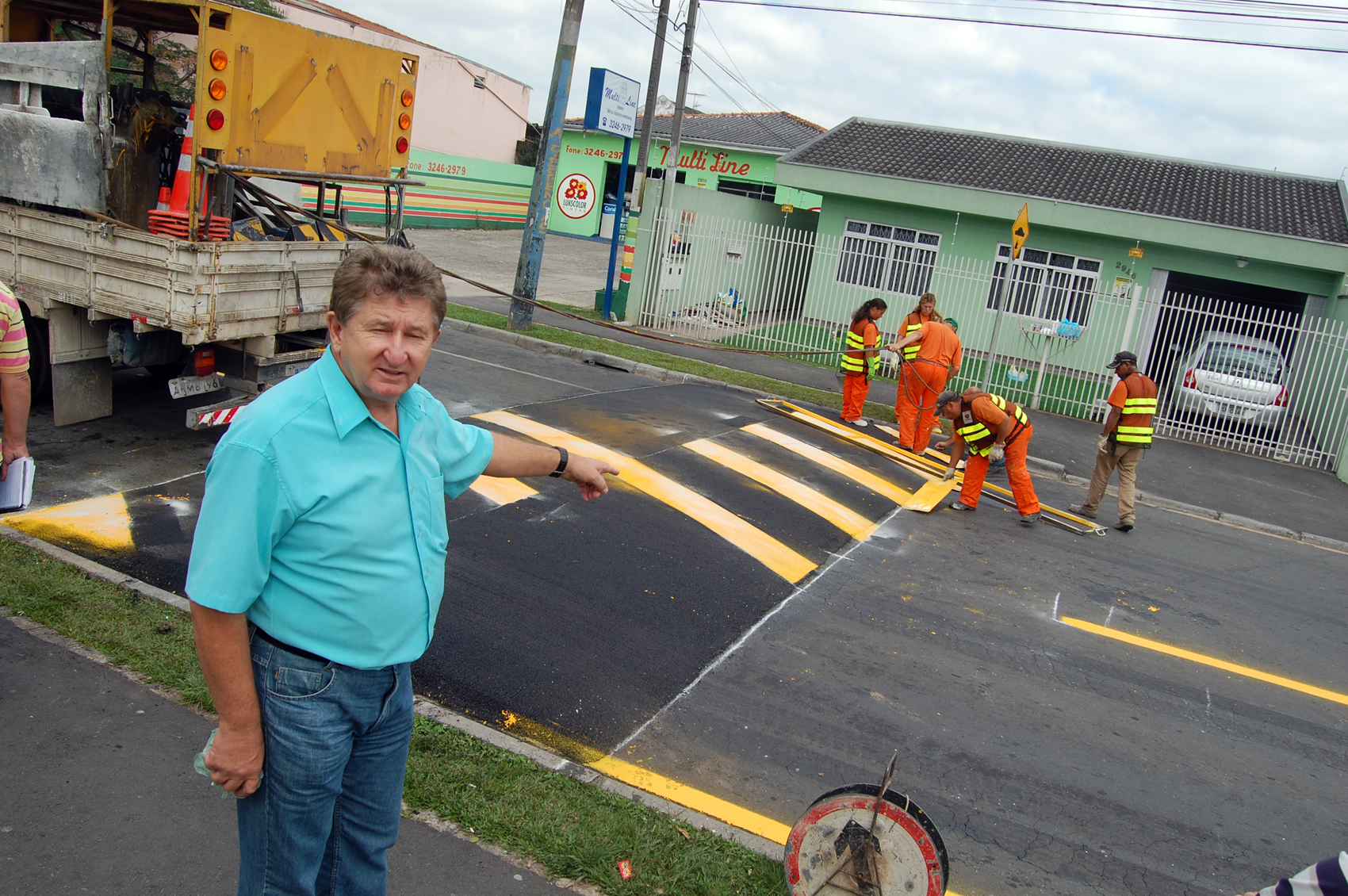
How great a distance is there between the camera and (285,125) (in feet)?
25.5

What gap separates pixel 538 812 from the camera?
3.66m

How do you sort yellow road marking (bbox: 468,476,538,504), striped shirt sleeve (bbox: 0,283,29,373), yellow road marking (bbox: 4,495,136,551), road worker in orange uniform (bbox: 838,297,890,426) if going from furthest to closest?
road worker in orange uniform (bbox: 838,297,890,426) < yellow road marking (bbox: 468,476,538,504) < yellow road marking (bbox: 4,495,136,551) < striped shirt sleeve (bbox: 0,283,29,373)

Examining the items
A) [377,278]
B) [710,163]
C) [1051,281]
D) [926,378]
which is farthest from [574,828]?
[710,163]

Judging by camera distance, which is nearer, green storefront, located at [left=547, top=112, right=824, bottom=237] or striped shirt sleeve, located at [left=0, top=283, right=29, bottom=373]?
striped shirt sleeve, located at [left=0, top=283, right=29, bottom=373]

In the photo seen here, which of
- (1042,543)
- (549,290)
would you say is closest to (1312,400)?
(1042,543)

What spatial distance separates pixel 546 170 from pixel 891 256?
30.0 feet

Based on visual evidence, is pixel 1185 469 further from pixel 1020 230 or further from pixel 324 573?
pixel 324 573

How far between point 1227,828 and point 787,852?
2541mm

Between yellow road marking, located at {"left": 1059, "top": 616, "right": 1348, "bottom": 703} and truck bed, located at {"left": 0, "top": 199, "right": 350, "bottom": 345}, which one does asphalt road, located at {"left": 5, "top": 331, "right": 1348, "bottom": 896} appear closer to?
yellow road marking, located at {"left": 1059, "top": 616, "right": 1348, "bottom": 703}

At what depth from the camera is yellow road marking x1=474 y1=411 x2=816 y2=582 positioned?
7.11 m

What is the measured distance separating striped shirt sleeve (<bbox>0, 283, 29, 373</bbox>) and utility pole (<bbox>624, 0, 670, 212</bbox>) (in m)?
14.8

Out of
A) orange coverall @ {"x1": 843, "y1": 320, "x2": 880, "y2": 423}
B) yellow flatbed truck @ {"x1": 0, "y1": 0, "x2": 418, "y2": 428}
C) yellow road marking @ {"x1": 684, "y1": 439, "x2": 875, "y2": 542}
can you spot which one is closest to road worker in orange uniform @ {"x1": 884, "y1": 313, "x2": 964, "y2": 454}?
orange coverall @ {"x1": 843, "y1": 320, "x2": 880, "y2": 423}

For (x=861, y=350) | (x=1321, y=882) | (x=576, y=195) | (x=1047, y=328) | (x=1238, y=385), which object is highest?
(x=576, y=195)

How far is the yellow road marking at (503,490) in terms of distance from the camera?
7.09 meters
